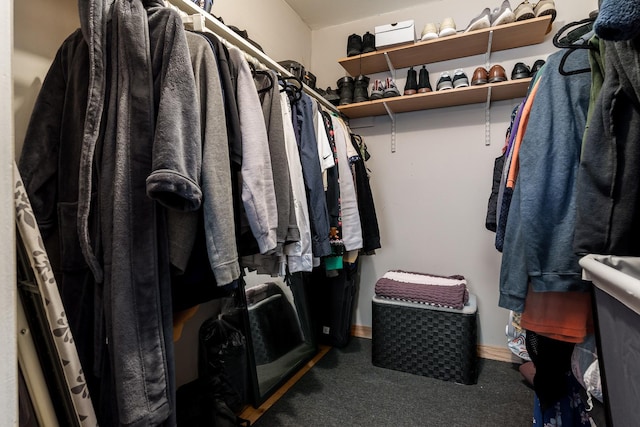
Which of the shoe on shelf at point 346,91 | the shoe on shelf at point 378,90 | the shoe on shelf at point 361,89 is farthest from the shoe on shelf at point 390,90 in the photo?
the shoe on shelf at point 346,91

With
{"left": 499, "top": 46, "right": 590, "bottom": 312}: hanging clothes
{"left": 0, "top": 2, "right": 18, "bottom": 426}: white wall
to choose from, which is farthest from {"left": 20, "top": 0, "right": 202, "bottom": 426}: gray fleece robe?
{"left": 499, "top": 46, "right": 590, "bottom": 312}: hanging clothes

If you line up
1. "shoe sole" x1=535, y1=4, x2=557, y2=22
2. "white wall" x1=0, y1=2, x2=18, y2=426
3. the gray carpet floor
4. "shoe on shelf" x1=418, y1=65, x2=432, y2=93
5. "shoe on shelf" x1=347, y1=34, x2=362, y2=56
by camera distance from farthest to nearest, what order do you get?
"shoe on shelf" x1=347, y1=34, x2=362, y2=56 < "shoe on shelf" x1=418, y1=65, x2=432, y2=93 < "shoe sole" x1=535, y1=4, x2=557, y2=22 < the gray carpet floor < "white wall" x1=0, y1=2, x2=18, y2=426

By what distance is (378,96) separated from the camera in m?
2.11

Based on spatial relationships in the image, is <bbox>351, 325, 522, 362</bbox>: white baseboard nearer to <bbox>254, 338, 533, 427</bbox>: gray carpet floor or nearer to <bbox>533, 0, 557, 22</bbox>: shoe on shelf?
<bbox>254, 338, 533, 427</bbox>: gray carpet floor

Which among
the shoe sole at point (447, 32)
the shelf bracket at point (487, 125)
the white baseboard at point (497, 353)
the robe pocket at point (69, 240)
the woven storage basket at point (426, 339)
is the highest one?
the shoe sole at point (447, 32)

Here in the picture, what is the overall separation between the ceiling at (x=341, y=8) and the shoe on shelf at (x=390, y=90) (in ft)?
1.94

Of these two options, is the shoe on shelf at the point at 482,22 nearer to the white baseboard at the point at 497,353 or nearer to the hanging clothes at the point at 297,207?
the hanging clothes at the point at 297,207

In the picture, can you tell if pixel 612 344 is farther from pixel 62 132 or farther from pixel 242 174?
pixel 62 132

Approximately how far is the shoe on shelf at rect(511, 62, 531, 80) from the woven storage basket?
134cm

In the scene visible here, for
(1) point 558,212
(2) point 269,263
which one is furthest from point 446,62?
Result: (2) point 269,263

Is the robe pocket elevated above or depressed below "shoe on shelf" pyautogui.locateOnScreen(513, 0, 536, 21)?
below

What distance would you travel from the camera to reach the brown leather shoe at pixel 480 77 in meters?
1.86

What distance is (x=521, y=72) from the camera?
1.80 meters

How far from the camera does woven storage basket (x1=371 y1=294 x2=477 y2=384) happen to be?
1.71 metres
